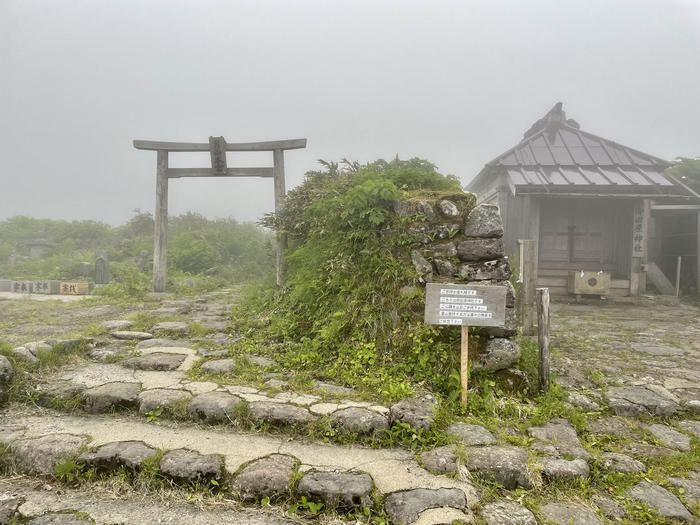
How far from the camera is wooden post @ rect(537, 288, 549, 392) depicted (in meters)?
3.96

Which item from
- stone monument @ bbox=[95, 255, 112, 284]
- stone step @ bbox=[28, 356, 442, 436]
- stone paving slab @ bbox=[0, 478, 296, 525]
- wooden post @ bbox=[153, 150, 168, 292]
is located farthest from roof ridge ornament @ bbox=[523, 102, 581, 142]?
stone monument @ bbox=[95, 255, 112, 284]

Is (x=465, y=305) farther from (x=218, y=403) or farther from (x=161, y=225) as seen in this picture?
(x=161, y=225)

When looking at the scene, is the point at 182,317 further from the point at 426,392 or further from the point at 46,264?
the point at 46,264

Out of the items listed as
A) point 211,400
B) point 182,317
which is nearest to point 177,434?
point 211,400

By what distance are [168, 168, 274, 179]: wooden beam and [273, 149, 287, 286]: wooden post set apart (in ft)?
0.74

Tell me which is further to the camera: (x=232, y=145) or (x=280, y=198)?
(x=232, y=145)

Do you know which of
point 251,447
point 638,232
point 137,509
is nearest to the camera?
point 137,509

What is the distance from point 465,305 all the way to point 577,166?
10690 mm

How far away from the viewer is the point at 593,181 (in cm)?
1055

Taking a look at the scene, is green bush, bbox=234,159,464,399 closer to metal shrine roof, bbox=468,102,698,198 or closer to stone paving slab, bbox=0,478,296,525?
stone paving slab, bbox=0,478,296,525

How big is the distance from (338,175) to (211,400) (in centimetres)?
523

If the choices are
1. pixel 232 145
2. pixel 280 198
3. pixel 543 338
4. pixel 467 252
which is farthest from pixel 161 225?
pixel 543 338

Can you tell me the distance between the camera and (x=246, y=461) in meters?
2.60

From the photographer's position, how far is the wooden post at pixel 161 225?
8852 mm
